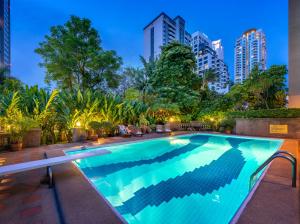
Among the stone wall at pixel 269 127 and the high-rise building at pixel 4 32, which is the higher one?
the high-rise building at pixel 4 32

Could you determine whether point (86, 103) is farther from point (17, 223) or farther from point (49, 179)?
point (17, 223)

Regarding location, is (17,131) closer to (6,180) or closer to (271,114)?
(6,180)

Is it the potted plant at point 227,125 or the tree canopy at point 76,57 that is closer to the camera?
the potted plant at point 227,125

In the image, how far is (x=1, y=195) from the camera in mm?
2760

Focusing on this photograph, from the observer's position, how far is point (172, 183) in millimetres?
4109

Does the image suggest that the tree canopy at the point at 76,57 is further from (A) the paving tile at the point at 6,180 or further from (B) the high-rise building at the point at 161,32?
(B) the high-rise building at the point at 161,32

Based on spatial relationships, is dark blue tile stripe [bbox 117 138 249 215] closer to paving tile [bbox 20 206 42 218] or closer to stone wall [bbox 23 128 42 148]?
paving tile [bbox 20 206 42 218]

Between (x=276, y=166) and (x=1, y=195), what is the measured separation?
625cm

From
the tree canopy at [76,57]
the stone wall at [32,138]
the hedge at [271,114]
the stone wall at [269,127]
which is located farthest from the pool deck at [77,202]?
the tree canopy at [76,57]

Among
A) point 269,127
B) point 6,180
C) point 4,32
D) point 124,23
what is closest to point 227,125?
point 269,127

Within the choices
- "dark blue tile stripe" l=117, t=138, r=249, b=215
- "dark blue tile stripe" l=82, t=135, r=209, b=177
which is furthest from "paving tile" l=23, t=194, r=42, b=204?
"dark blue tile stripe" l=82, t=135, r=209, b=177

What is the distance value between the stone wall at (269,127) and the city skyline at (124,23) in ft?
206

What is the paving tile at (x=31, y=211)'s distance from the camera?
2.19m

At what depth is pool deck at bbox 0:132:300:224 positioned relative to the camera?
2084mm
